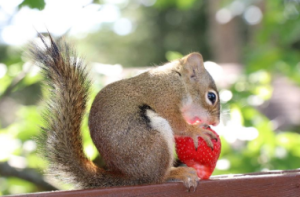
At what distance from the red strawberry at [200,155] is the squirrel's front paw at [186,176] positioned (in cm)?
4

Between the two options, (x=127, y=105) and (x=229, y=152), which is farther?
(x=229, y=152)

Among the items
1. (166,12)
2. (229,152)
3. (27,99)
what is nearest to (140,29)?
Answer: (166,12)

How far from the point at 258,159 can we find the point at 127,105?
4.01 feet

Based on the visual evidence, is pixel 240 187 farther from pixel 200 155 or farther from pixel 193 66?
pixel 193 66

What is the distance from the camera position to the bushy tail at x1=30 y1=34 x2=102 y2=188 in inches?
61.2

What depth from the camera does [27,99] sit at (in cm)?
1127

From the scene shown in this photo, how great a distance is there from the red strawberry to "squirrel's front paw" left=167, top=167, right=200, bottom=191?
0.04 metres

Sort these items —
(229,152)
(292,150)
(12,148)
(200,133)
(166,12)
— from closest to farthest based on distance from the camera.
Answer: (200,133), (12,148), (292,150), (229,152), (166,12)

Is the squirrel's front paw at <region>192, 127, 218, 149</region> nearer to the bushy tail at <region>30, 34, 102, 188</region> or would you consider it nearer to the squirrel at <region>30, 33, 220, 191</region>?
the squirrel at <region>30, 33, 220, 191</region>

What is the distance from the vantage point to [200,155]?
158cm

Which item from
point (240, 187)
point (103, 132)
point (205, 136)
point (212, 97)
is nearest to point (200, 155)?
point (205, 136)

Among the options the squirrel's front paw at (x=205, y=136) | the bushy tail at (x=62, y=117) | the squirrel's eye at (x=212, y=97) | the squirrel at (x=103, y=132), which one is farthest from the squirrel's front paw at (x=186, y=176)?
the squirrel's eye at (x=212, y=97)

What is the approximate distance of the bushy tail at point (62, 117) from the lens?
156cm

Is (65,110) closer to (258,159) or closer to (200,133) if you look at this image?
(200,133)
